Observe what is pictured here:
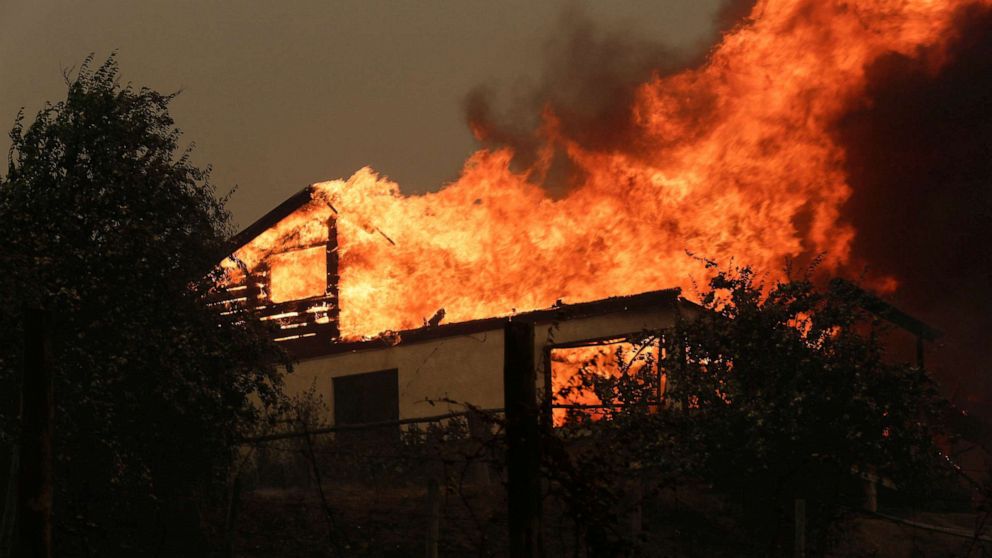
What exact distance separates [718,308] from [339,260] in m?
17.7

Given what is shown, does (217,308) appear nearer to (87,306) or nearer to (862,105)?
(87,306)

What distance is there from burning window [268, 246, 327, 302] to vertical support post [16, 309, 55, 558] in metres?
27.3

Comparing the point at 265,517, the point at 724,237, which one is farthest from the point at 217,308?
Result: the point at 724,237

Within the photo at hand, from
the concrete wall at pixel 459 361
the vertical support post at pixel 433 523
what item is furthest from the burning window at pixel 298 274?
the vertical support post at pixel 433 523

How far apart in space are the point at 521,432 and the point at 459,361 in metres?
22.2

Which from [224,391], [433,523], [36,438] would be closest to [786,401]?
[433,523]

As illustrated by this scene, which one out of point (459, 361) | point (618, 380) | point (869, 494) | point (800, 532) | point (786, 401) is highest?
point (459, 361)

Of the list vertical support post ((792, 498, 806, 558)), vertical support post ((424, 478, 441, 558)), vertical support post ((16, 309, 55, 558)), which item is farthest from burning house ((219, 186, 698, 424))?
vertical support post ((16, 309, 55, 558))

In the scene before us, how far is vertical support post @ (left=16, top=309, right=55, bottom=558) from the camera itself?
29.1 ft

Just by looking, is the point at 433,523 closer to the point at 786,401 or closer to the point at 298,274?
the point at 786,401

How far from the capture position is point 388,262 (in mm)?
35062

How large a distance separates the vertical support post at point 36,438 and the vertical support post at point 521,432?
11.5ft

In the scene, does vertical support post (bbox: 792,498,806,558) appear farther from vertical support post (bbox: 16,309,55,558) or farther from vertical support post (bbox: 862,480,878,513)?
vertical support post (bbox: 16,309,55,558)

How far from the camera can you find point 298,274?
123ft
